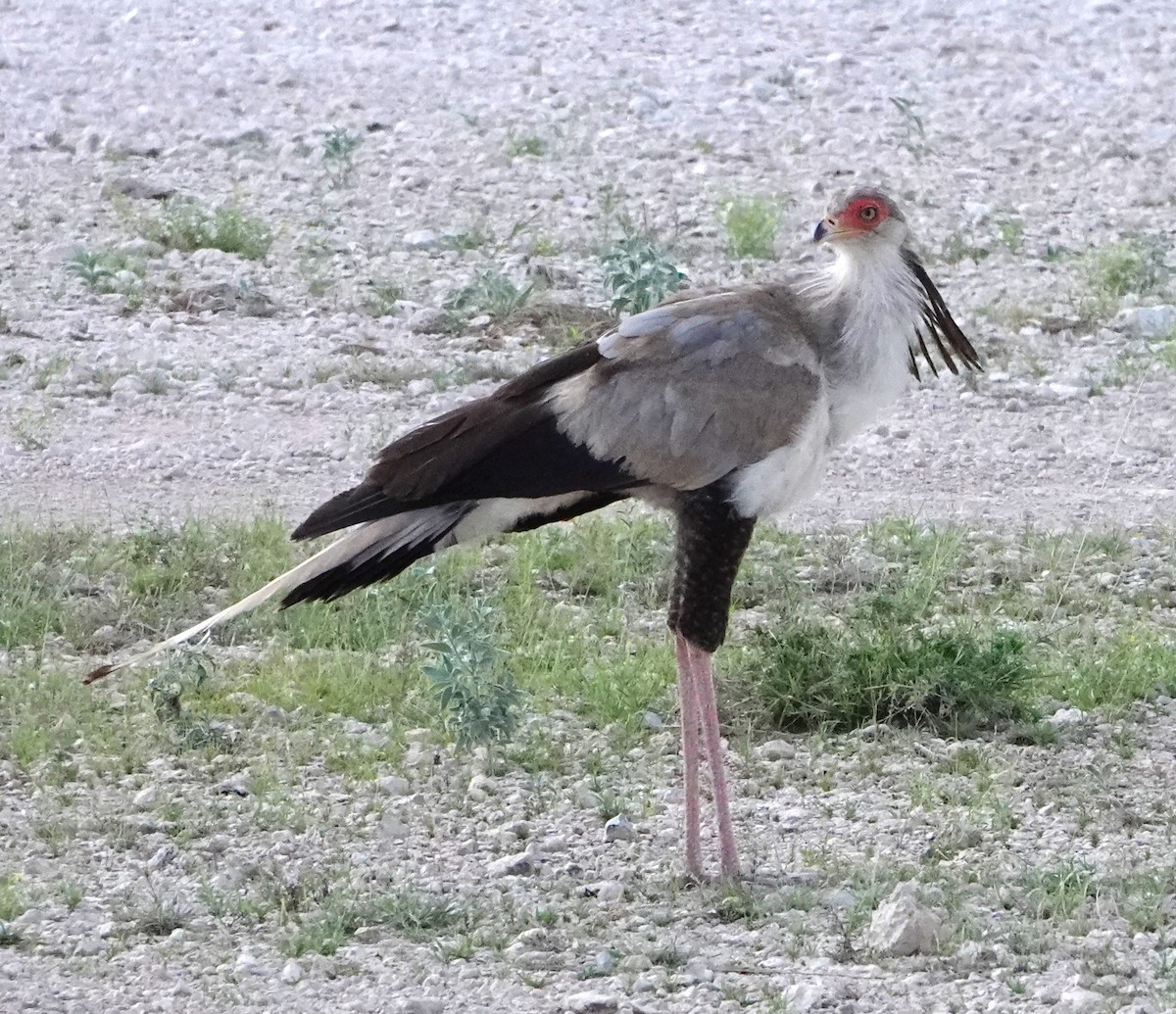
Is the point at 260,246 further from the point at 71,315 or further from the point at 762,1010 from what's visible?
the point at 762,1010

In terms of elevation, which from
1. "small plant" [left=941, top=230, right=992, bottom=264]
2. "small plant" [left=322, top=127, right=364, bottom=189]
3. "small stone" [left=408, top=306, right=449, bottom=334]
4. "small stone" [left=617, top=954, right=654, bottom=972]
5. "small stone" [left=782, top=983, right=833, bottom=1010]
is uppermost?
"small plant" [left=322, top=127, right=364, bottom=189]

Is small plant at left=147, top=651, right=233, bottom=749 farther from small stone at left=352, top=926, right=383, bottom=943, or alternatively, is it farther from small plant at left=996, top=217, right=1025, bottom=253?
small plant at left=996, top=217, right=1025, bottom=253

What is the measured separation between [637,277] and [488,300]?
92cm

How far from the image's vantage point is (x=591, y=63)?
44.5 ft

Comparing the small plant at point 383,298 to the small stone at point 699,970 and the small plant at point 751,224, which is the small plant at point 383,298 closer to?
the small plant at point 751,224

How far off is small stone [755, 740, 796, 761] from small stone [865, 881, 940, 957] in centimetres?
124

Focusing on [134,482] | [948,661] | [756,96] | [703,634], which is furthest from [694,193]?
[703,634]

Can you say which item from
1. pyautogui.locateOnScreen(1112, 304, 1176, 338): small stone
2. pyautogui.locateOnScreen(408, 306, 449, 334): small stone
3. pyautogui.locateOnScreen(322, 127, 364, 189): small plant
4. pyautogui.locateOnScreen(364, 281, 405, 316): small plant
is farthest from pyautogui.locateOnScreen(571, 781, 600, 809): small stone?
pyautogui.locateOnScreen(322, 127, 364, 189): small plant

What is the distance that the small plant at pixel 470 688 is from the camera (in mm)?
5688

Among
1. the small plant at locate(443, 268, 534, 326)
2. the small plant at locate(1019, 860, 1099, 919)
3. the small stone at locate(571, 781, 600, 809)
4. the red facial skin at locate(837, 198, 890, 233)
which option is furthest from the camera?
the small plant at locate(443, 268, 534, 326)

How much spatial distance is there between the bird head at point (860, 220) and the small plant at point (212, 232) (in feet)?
18.4

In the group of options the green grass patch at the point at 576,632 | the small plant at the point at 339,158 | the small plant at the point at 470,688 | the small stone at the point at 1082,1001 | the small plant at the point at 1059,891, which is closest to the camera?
the small stone at the point at 1082,1001

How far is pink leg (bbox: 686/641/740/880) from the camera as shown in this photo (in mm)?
5082

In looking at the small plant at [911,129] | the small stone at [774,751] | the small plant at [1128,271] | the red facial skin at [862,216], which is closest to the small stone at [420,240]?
the small plant at [911,129]
